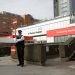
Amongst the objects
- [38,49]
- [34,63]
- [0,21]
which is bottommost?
[34,63]

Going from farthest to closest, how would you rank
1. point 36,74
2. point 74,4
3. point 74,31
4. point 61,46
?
point 74,4 < point 74,31 < point 61,46 < point 36,74

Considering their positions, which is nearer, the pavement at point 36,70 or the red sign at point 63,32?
the pavement at point 36,70

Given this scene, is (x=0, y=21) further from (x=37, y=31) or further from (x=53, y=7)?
(x=37, y=31)

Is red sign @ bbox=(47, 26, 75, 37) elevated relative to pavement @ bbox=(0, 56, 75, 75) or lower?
elevated

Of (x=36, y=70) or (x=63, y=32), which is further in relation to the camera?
(x=63, y=32)

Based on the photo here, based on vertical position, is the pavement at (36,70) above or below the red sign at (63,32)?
below

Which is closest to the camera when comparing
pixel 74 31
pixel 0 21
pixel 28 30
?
pixel 74 31

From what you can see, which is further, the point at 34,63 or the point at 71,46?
the point at 71,46

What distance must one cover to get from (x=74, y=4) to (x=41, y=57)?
213 feet

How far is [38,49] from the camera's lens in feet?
30.8

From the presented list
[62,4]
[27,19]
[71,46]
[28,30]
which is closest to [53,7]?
[62,4]

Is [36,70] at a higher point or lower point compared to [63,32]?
lower

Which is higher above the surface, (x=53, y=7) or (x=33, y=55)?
(x=53, y=7)

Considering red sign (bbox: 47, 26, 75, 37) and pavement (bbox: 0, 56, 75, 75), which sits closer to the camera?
pavement (bbox: 0, 56, 75, 75)
